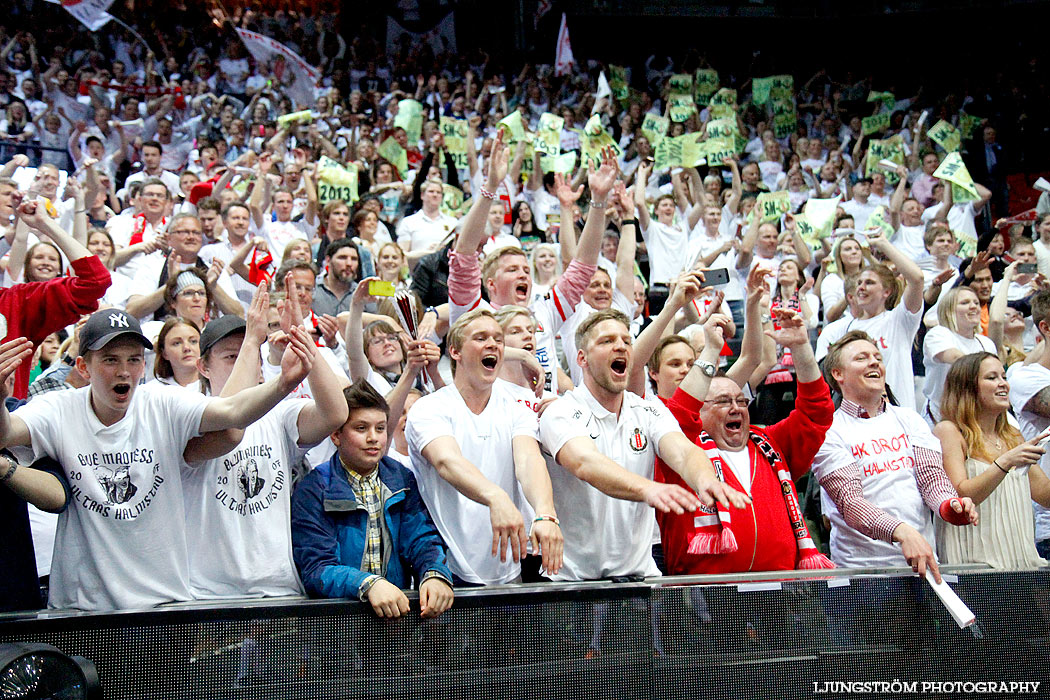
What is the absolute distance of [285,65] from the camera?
48.5 feet

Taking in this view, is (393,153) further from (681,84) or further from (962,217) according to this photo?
(962,217)

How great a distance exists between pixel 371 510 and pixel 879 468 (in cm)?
214

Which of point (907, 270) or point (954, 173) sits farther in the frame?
point (954, 173)

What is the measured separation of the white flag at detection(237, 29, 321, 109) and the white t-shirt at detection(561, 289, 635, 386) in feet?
31.1

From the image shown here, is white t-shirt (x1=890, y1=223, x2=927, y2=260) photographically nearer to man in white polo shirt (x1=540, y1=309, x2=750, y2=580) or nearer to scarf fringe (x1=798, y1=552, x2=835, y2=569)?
scarf fringe (x1=798, y1=552, x2=835, y2=569)

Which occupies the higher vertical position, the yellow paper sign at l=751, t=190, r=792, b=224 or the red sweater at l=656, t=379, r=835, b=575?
the yellow paper sign at l=751, t=190, r=792, b=224

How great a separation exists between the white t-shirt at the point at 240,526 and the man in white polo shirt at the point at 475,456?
1.73 ft

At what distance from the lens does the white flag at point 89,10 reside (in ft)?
41.7

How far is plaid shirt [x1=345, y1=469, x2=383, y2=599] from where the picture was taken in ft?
11.2

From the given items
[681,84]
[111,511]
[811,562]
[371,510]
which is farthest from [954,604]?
[681,84]

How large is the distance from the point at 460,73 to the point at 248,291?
10.3 meters

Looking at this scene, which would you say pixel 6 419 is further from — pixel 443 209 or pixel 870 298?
pixel 443 209

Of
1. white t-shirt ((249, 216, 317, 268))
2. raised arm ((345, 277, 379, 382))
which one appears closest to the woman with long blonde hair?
raised arm ((345, 277, 379, 382))

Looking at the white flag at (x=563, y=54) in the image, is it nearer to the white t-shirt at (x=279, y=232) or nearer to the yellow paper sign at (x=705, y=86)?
the yellow paper sign at (x=705, y=86)
